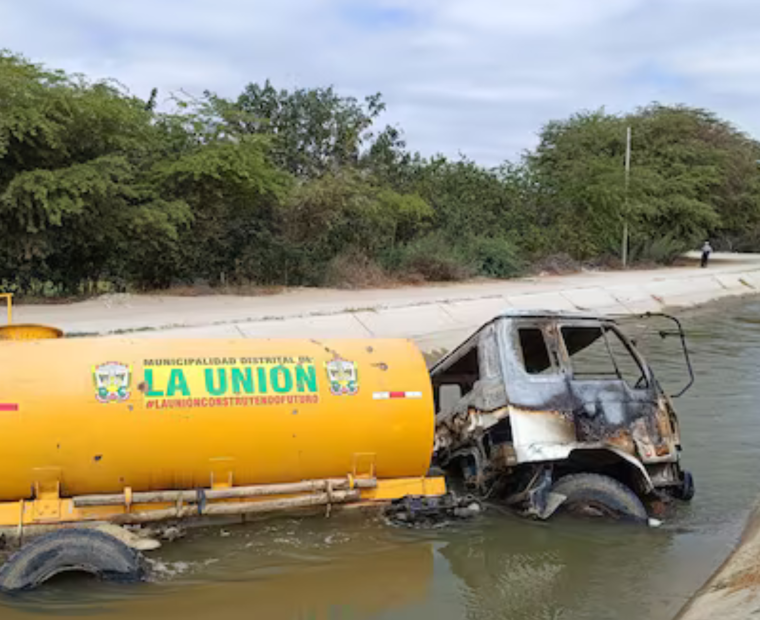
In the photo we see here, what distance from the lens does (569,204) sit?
36719 millimetres

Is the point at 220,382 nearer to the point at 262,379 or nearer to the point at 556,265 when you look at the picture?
the point at 262,379

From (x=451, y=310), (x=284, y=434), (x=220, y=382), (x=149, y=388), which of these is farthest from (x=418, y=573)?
(x=451, y=310)

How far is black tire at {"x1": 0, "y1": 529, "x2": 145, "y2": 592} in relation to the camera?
5.16 meters

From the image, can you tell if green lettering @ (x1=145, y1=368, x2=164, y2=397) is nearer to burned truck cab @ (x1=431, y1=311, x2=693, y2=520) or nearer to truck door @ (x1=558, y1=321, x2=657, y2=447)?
burned truck cab @ (x1=431, y1=311, x2=693, y2=520)

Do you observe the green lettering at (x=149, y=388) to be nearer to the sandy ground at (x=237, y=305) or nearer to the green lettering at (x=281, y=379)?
the green lettering at (x=281, y=379)

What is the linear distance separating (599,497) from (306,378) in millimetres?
2730

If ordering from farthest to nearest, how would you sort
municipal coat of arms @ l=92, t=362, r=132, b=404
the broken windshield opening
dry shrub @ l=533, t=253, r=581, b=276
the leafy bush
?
dry shrub @ l=533, t=253, r=581, b=276 → the leafy bush → the broken windshield opening → municipal coat of arms @ l=92, t=362, r=132, b=404

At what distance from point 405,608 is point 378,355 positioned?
199 cm

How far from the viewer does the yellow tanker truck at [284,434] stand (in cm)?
555

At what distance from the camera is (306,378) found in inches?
243

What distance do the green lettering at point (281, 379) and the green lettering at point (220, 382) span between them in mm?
360

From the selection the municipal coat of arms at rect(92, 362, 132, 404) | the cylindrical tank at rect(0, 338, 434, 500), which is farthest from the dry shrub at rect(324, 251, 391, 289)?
the municipal coat of arms at rect(92, 362, 132, 404)

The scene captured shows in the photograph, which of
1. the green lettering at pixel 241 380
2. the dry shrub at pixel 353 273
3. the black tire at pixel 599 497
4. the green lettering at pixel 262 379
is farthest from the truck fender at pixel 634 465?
the dry shrub at pixel 353 273

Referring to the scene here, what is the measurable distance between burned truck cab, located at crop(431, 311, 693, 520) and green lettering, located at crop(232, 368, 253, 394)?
2.10 metres
